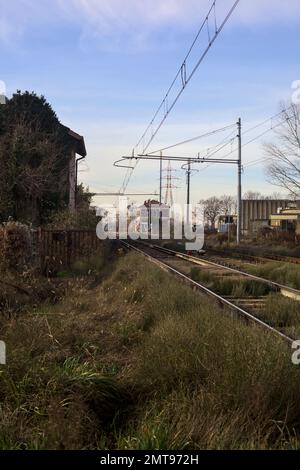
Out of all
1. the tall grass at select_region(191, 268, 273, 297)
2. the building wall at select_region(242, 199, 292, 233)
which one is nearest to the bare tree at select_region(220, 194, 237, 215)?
the building wall at select_region(242, 199, 292, 233)

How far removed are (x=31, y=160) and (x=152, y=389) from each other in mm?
26565

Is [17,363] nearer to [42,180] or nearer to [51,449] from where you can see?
[51,449]

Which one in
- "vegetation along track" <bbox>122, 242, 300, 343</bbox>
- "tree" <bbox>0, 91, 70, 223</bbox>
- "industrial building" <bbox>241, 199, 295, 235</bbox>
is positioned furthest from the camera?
"industrial building" <bbox>241, 199, 295, 235</bbox>

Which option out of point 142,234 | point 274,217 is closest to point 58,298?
point 142,234

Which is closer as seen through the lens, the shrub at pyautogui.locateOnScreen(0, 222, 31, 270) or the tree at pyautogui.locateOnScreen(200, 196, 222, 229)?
the shrub at pyautogui.locateOnScreen(0, 222, 31, 270)

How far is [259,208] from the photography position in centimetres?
8844

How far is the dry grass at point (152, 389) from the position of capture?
4.42 meters

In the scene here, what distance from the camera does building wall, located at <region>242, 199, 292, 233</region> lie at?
85738 mm

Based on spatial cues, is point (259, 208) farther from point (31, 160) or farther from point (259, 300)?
point (259, 300)

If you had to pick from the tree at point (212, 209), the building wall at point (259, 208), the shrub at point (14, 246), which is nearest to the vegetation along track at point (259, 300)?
the shrub at point (14, 246)

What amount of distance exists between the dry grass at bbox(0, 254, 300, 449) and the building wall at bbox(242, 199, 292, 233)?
77385 mm

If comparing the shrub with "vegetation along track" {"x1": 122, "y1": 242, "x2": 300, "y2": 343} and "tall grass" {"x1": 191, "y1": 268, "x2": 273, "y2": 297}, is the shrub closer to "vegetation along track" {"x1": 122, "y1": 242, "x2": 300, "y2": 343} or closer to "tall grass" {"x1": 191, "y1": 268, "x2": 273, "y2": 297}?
"vegetation along track" {"x1": 122, "y1": 242, "x2": 300, "y2": 343}

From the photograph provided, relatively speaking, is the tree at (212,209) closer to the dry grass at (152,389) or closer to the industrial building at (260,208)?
the industrial building at (260,208)

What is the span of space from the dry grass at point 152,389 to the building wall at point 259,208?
77.4 meters
